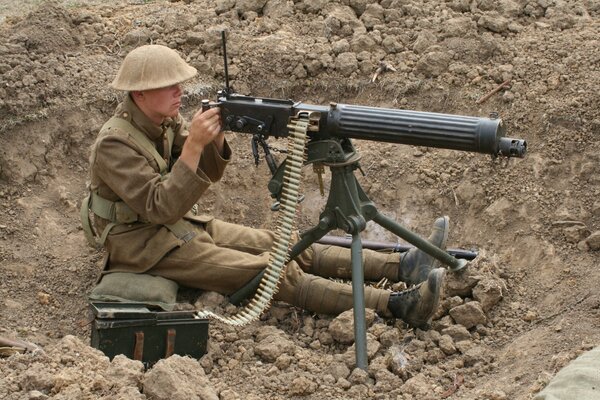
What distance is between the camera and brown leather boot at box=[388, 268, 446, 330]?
19.2 feet

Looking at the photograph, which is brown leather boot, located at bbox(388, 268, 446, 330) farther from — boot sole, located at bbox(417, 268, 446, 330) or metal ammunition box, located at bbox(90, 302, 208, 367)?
metal ammunition box, located at bbox(90, 302, 208, 367)

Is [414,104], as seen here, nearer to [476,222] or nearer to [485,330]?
[476,222]

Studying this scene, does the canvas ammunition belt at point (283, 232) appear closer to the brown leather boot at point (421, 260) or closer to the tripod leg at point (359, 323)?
the tripod leg at point (359, 323)

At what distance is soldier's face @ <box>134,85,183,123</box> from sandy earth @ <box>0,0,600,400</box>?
3.83 ft

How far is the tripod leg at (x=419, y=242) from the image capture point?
599 cm

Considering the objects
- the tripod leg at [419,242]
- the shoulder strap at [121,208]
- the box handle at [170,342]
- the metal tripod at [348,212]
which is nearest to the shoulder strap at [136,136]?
the shoulder strap at [121,208]

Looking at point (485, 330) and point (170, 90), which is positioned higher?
point (170, 90)

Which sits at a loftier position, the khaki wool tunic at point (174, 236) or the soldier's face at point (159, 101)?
the soldier's face at point (159, 101)

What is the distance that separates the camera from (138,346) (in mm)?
5605

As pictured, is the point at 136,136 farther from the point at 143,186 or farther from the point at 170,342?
the point at 170,342

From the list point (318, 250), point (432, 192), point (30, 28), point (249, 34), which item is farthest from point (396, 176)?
point (30, 28)

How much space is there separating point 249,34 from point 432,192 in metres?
2.03

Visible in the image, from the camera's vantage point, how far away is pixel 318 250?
22.2ft

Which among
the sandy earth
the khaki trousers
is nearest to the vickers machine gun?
the khaki trousers
